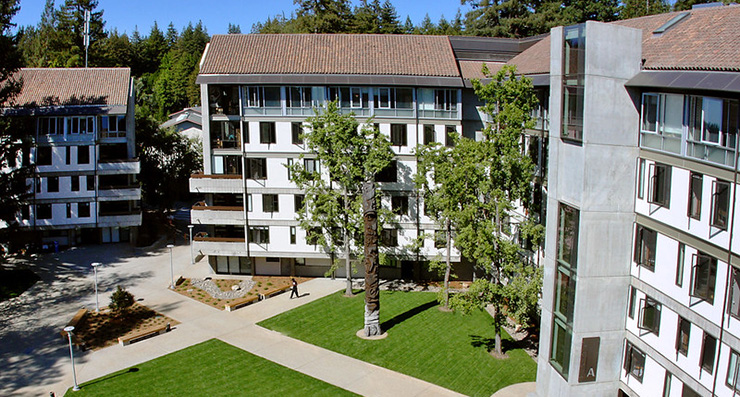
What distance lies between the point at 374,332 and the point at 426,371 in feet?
17.1

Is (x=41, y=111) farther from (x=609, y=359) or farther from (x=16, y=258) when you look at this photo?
(x=609, y=359)

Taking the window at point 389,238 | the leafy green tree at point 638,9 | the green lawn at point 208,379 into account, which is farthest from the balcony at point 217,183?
the leafy green tree at point 638,9

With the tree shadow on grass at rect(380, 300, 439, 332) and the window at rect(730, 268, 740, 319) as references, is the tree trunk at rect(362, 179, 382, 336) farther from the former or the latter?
the window at rect(730, 268, 740, 319)

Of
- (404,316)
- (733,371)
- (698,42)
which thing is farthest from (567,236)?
(404,316)

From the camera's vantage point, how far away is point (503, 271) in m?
33.5

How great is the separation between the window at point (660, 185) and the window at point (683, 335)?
4.29 meters

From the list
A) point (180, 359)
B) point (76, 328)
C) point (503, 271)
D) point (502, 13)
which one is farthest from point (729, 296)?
point (502, 13)

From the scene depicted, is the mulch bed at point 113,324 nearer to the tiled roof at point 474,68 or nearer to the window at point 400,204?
the window at point 400,204

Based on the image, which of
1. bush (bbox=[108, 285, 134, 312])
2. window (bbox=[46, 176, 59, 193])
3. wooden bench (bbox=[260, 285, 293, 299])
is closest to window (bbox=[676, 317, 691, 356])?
wooden bench (bbox=[260, 285, 293, 299])

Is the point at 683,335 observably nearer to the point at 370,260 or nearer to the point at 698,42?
the point at 698,42

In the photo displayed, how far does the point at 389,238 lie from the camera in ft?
156

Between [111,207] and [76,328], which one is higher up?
[111,207]

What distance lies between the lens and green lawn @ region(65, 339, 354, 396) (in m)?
32.0

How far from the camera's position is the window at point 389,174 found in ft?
153
